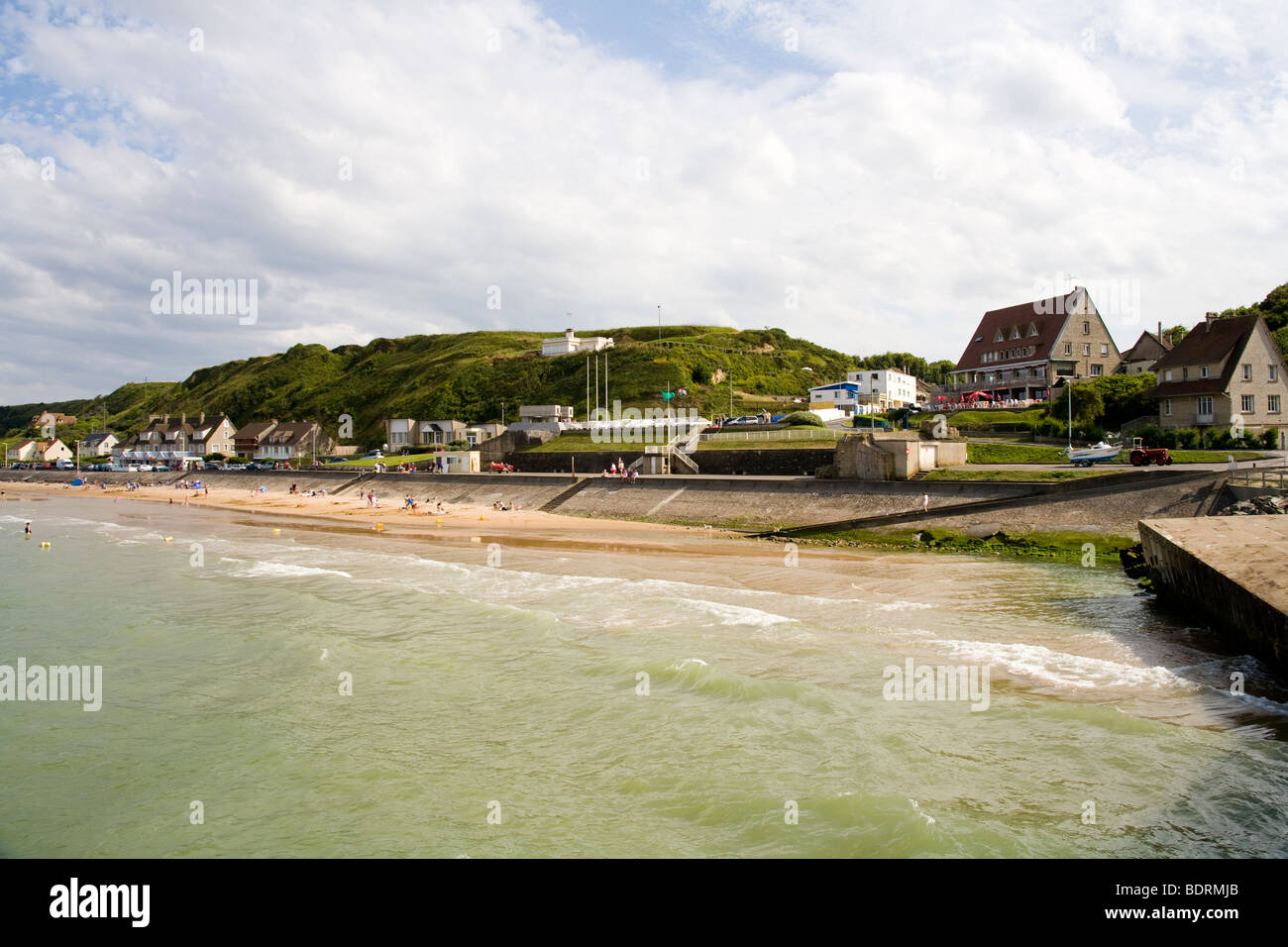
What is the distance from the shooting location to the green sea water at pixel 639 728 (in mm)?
9039

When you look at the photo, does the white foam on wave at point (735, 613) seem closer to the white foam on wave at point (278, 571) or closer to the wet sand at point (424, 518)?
the wet sand at point (424, 518)

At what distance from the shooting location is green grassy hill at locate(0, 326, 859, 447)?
101312mm

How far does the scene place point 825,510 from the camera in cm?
3691

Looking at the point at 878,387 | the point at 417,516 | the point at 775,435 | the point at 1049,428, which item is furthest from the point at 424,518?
the point at 878,387

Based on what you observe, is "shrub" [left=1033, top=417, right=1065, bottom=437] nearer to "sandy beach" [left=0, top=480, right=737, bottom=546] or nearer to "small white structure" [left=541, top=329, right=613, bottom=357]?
"sandy beach" [left=0, top=480, right=737, bottom=546]

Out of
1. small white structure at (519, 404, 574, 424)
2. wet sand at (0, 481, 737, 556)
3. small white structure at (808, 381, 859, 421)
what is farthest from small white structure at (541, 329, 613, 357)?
wet sand at (0, 481, 737, 556)

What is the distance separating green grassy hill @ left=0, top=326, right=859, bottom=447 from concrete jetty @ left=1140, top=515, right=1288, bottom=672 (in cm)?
6362

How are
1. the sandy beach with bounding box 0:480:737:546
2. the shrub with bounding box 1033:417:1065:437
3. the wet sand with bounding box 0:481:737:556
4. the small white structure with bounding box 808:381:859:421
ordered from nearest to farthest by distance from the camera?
the wet sand with bounding box 0:481:737:556, the sandy beach with bounding box 0:480:737:546, the shrub with bounding box 1033:417:1065:437, the small white structure with bounding box 808:381:859:421

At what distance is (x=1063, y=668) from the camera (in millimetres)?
14789

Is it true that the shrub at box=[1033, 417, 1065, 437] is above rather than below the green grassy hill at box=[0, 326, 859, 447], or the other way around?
below

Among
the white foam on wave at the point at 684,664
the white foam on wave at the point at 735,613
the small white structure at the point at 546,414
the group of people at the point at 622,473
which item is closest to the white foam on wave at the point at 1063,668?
the white foam on wave at the point at 735,613

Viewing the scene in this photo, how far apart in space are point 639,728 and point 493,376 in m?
115

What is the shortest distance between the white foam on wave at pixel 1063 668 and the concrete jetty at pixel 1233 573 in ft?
5.74
